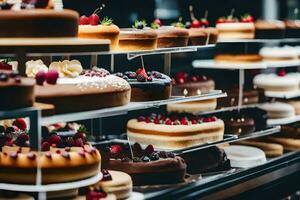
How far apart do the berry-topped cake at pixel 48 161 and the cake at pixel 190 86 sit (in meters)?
1.60

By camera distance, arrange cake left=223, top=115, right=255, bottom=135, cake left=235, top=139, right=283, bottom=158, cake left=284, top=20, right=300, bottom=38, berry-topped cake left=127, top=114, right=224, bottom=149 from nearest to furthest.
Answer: berry-topped cake left=127, top=114, right=224, bottom=149 → cake left=223, top=115, right=255, bottom=135 → cake left=235, top=139, right=283, bottom=158 → cake left=284, top=20, right=300, bottom=38

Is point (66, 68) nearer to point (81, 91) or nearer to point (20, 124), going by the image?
point (81, 91)

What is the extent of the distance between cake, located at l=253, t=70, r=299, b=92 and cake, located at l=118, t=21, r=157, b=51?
2.77 meters

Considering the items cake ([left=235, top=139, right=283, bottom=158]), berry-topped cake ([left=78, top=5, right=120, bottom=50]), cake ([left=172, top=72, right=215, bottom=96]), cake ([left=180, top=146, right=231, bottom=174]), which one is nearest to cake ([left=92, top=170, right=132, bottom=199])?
berry-topped cake ([left=78, top=5, right=120, bottom=50])

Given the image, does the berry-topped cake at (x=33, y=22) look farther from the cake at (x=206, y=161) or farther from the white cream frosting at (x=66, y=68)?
the cake at (x=206, y=161)

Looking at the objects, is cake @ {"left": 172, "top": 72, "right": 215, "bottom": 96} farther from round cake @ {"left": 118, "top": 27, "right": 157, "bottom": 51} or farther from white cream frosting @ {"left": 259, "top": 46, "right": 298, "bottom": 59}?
white cream frosting @ {"left": 259, "top": 46, "right": 298, "bottom": 59}

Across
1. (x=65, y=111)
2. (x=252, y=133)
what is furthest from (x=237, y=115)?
(x=65, y=111)

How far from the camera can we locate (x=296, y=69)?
9.19 m

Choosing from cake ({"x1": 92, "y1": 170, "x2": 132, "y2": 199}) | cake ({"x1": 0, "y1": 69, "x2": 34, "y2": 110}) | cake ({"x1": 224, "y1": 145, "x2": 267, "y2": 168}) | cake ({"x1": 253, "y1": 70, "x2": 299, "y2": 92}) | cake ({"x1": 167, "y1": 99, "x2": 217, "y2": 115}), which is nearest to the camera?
cake ({"x1": 0, "y1": 69, "x2": 34, "y2": 110})

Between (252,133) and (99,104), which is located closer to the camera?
(99,104)

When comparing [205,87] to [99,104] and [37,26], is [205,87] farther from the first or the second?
[37,26]

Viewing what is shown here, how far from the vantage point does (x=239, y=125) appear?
6.41 metres

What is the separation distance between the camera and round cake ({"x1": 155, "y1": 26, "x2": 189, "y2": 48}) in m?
5.39

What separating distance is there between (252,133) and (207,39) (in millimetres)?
1096
